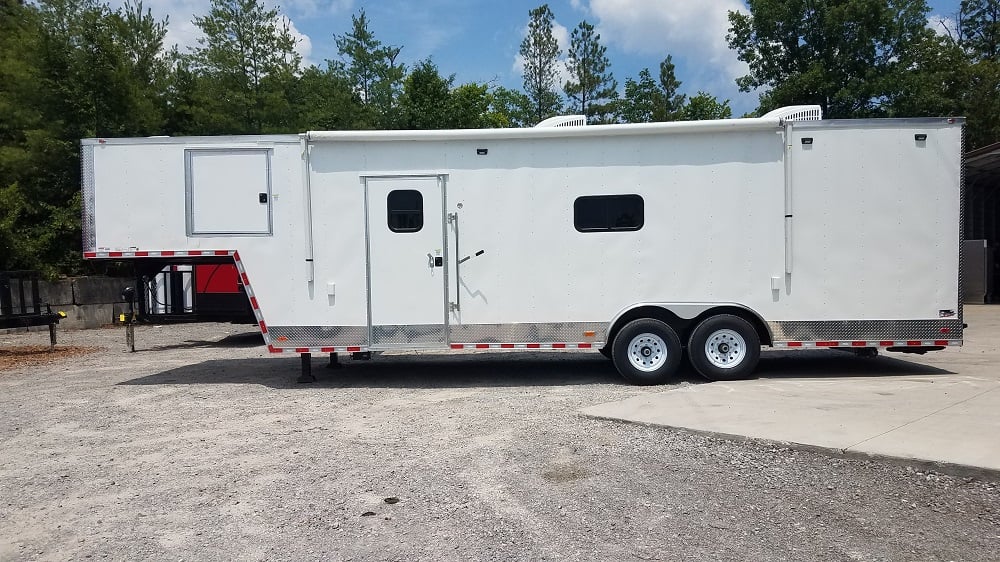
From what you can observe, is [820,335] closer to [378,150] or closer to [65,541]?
[378,150]

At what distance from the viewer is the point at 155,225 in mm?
8742

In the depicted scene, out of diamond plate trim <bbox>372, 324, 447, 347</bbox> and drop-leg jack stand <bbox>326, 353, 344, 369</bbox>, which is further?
A: drop-leg jack stand <bbox>326, 353, 344, 369</bbox>

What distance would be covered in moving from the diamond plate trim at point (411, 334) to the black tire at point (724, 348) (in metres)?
3.06

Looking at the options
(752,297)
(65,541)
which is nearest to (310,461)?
(65,541)

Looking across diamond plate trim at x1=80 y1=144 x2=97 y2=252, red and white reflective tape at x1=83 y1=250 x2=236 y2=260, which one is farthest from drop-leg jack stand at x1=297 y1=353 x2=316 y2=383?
diamond plate trim at x1=80 y1=144 x2=97 y2=252

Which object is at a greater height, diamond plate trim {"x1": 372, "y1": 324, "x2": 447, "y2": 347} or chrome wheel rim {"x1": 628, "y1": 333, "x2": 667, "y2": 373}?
diamond plate trim {"x1": 372, "y1": 324, "x2": 447, "y2": 347}

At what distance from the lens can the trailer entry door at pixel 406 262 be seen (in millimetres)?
8734

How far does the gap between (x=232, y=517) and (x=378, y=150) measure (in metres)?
5.17

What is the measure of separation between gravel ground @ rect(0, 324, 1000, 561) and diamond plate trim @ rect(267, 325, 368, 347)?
29.5 inches

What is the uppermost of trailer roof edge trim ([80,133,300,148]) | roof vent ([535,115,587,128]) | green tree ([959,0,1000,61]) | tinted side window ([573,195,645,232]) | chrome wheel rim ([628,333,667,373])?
green tree ([959,0,1000,61])

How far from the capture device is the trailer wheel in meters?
Answer: 8.62

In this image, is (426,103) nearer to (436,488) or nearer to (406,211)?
(406,211)

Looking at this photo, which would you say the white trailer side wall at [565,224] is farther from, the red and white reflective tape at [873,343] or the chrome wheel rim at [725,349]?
the chrome wheel rim at [725,349]

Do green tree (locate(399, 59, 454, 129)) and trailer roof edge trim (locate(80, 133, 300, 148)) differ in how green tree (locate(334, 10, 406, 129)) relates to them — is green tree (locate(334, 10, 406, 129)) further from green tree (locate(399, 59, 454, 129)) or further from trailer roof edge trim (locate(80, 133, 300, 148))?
trailer roof edge trim (locate(80, 133, 300, 148))
